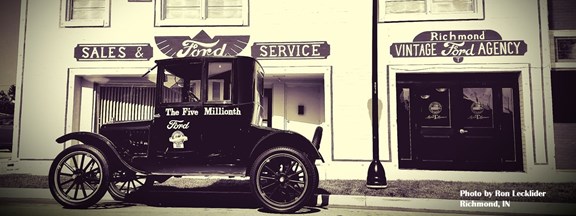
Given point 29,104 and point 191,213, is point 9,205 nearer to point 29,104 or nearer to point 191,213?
point 191,213

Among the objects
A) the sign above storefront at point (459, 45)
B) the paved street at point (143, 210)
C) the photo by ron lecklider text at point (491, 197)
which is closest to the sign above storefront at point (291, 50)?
the sign above storefront at point (459, 45)

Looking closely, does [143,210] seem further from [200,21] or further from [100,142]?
[200,21]

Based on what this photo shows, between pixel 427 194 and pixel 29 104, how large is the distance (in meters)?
9.63

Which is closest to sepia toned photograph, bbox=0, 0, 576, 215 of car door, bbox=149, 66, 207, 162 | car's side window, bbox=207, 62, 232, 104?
car door, bbox=149, 66, 207, 162

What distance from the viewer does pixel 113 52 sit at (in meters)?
8.29

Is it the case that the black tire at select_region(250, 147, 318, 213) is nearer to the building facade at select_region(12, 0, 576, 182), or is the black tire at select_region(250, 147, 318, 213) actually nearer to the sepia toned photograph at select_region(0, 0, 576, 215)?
the sepia toned photograph at select_region(0, 0, 576, 215)

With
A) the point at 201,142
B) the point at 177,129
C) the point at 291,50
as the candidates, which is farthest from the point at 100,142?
the point at 291,50

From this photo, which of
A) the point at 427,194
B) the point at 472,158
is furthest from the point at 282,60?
the point at 472,158

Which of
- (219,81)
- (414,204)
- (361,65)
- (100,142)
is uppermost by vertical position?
(361,65)

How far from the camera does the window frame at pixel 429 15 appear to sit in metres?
7.90

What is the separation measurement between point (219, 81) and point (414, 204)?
A: 145 inches

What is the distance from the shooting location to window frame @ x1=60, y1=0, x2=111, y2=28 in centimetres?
834

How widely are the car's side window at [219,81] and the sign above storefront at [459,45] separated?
16.2ft

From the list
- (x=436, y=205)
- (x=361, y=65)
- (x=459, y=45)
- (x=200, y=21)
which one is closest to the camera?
(x=436, y=205)
